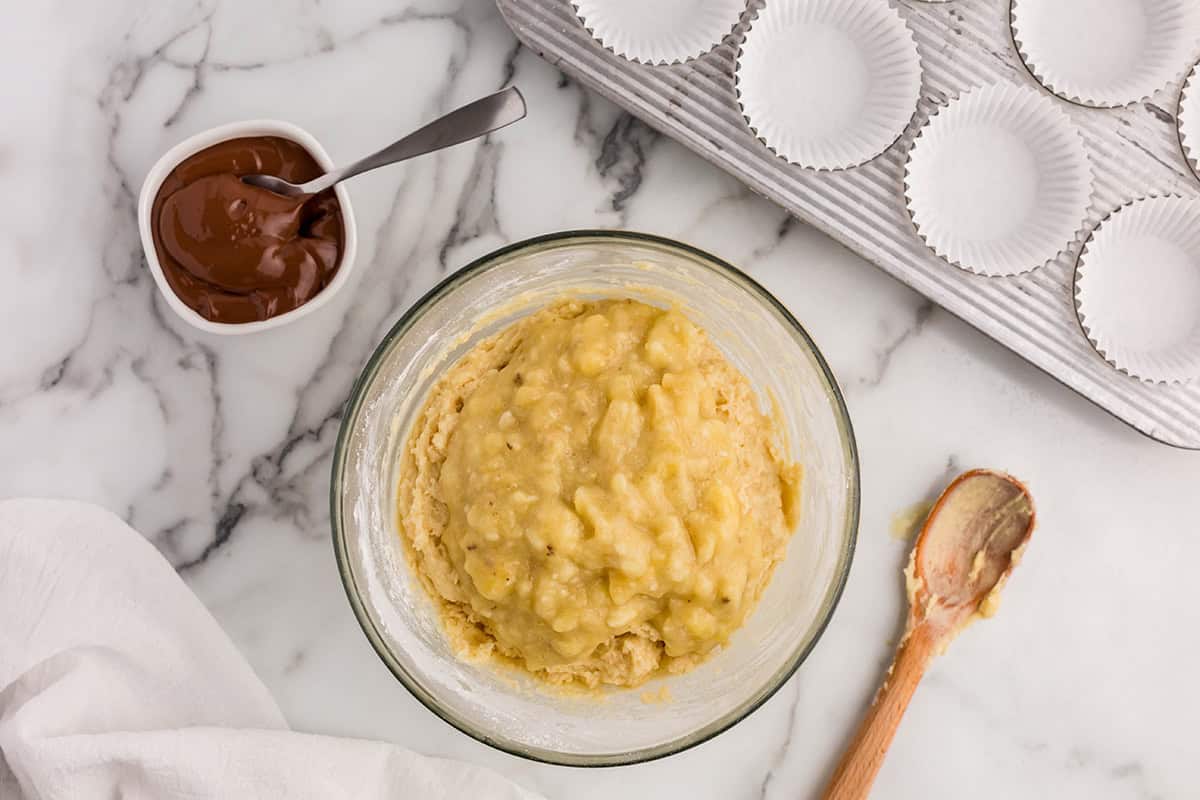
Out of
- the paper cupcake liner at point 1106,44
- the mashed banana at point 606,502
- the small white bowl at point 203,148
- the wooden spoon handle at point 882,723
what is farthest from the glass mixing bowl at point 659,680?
the paper cupcake liner at point 1106,44

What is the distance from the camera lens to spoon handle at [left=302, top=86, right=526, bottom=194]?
1784 mm

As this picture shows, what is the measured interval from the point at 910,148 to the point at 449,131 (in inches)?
32.5

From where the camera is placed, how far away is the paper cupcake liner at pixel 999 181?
1.91m

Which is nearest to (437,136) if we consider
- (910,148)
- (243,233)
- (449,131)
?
(449,131)

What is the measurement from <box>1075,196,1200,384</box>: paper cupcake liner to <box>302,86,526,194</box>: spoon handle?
106 cm

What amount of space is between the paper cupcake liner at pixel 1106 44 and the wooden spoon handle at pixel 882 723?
1.04 meters

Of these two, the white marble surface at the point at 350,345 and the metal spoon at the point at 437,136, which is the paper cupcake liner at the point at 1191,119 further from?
the metal spoon at the point at 437,136

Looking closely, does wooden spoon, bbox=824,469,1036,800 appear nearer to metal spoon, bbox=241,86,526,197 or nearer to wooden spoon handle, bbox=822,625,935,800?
wooden spoon handle, bbox=822,625,935,800

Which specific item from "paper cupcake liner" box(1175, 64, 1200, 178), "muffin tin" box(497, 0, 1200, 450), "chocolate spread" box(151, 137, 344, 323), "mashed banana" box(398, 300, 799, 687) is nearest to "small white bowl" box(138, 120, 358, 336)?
"chocolate spread" box(151, 137, 344, 323)

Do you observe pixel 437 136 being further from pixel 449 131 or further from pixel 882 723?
pixel 882 723

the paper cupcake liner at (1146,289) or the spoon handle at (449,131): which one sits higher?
the paper cupcake liner at (1146,289)

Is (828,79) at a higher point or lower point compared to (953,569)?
higher

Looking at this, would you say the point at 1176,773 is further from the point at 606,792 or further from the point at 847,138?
the point at 847,138

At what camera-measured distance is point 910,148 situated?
192 cm
